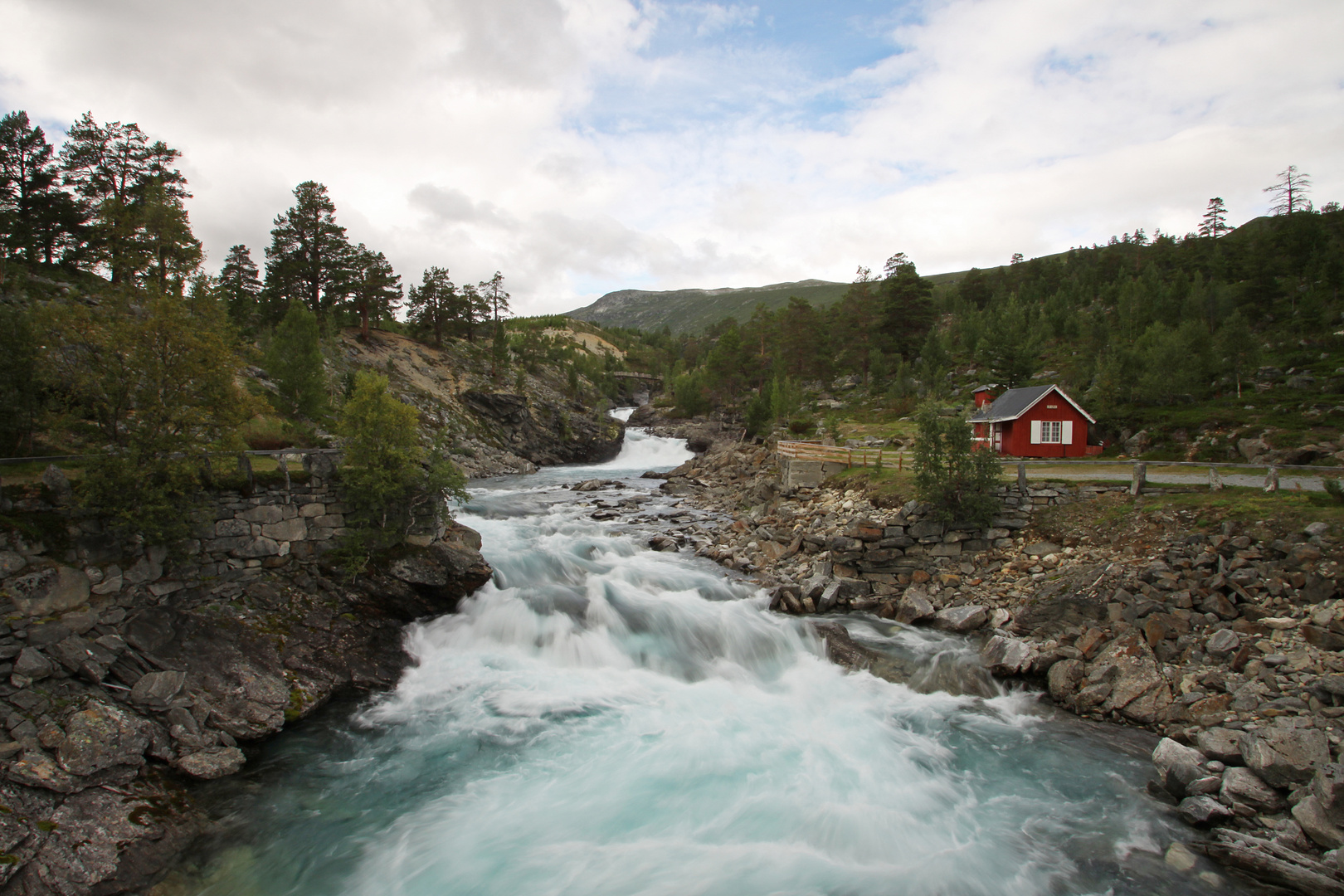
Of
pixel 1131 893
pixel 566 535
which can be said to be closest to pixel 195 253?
pixel 566 535

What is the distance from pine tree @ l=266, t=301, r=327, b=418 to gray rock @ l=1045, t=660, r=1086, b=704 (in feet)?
111

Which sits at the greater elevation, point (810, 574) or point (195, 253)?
point (195, 253)

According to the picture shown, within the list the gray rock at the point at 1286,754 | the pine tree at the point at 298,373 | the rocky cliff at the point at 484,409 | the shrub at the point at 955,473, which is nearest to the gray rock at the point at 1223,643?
the gray rock at the point at 1286,754

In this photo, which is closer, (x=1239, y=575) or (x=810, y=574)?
(x=1239, y=575)

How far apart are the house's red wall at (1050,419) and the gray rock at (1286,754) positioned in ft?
84.2

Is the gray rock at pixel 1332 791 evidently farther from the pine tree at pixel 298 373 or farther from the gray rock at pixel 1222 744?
the pine tree at pixel 298 373

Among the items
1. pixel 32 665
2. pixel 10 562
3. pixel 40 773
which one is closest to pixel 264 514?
pixel 10 562

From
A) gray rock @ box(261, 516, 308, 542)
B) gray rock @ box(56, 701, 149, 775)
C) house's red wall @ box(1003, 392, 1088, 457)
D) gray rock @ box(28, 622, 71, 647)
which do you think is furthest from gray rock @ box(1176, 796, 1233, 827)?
house's red wall @ box(1003, 392, 1088, 457)

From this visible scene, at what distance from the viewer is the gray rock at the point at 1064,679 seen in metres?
12.7

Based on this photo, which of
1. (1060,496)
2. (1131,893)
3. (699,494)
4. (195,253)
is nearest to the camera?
(1131,893)

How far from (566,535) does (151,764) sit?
15.1m

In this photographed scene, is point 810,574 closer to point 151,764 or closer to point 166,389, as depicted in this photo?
point 151,764

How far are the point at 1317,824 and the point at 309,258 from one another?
60317mm

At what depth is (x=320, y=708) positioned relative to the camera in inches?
485
